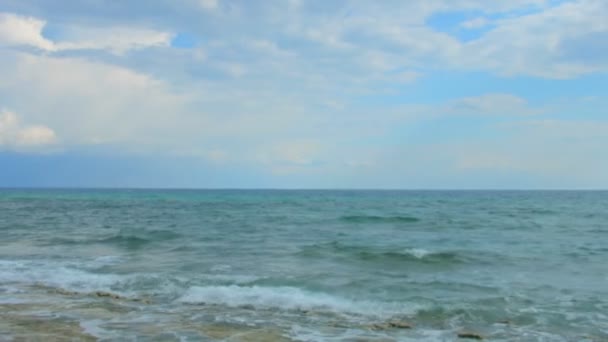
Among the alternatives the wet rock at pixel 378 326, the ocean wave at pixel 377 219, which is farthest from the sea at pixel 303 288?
the ocean wave at pixel 377 219

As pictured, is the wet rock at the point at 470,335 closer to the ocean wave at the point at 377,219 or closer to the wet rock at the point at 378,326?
the wet rock at the point at 378,326

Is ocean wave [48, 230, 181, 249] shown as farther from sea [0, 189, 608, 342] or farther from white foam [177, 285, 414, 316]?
white foam [177, 285, 414, 316]

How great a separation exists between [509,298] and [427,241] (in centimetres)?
1209

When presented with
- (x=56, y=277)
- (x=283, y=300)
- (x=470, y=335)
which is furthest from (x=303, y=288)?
(x=56, y=277)

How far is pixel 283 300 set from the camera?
12.2 metres

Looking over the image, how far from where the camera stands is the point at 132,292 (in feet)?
42.5

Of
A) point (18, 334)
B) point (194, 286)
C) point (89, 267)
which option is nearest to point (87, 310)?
point (18, 334)

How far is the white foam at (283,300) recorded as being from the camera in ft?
37.8

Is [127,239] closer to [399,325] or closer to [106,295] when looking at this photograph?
[106,295]

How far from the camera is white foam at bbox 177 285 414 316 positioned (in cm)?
1152

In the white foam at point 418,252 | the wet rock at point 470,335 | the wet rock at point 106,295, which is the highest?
the white foam at point 418,252

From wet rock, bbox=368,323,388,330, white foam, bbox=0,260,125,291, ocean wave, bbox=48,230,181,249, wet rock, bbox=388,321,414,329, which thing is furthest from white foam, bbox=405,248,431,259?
ocean wave, bbox=48,230,181,249

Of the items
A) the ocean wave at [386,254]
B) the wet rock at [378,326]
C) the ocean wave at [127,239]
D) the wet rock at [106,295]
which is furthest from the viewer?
the ocean wave at [127,239]

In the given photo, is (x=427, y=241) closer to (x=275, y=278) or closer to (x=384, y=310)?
(x=275, y=278)
